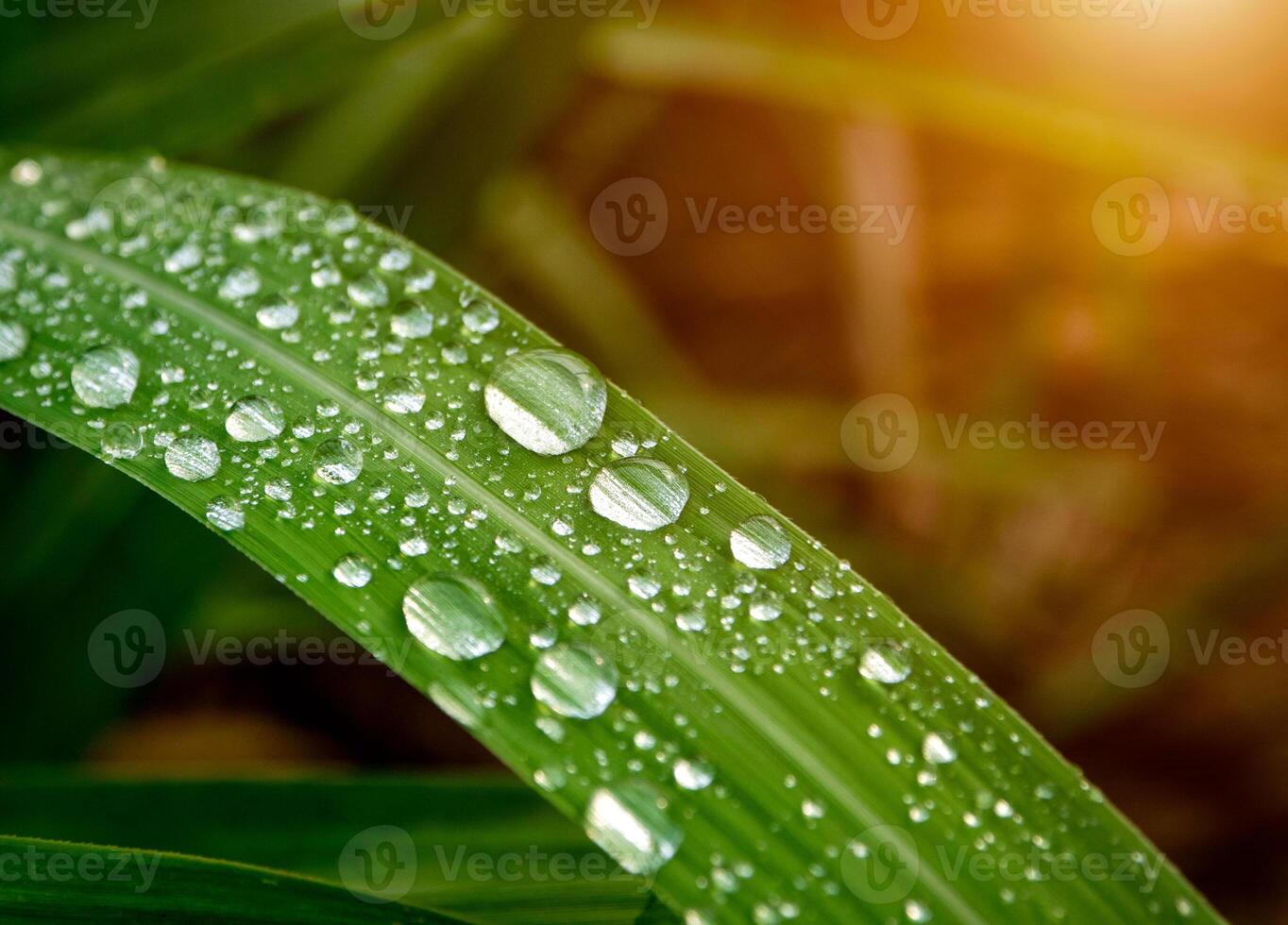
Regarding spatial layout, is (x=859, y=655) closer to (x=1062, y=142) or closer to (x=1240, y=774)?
(x=1062, y=142)

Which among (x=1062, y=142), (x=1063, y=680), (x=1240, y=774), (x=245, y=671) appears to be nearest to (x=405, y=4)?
(x=1062, y=142)

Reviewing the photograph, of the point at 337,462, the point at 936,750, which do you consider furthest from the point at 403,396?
the point at 936,750

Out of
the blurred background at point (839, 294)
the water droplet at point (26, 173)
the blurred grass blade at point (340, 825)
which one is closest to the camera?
the water droplet at point (26, 173)

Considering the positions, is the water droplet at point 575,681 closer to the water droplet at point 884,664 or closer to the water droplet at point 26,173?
the water droplet at point 884,664

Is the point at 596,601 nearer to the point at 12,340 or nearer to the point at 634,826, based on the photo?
the point at 634,826

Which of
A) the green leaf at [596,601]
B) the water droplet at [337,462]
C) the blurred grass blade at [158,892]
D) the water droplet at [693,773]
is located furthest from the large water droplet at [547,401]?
the blurred grass blade at [158,892]
